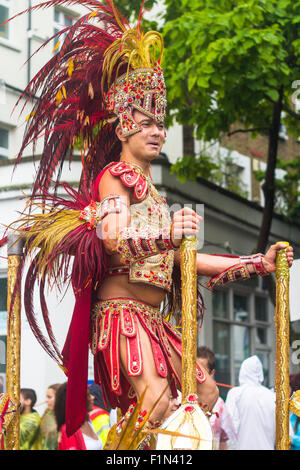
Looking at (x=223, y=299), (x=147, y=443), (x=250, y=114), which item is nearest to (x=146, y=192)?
(x=147, y=443)

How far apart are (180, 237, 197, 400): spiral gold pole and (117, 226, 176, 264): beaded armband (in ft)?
0.26

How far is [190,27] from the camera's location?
7973mm

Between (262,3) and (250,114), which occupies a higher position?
(262,3)

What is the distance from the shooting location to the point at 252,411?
622cm

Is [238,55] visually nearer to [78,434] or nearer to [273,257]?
[78,434]

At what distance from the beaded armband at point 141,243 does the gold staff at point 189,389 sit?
8 centimetres

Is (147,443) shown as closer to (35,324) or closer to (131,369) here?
(131,369)

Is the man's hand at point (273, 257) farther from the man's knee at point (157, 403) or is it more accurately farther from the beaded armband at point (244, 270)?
the man's knee at point (157, 403)

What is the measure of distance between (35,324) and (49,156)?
84cm

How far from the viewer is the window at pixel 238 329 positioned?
13.2m

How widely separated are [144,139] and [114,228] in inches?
20.8

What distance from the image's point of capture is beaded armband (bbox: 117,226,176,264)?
3336 mm

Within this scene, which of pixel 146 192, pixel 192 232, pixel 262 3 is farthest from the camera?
pixel 262 3

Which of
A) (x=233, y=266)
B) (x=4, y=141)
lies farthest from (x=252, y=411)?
(x=4, y=141)
